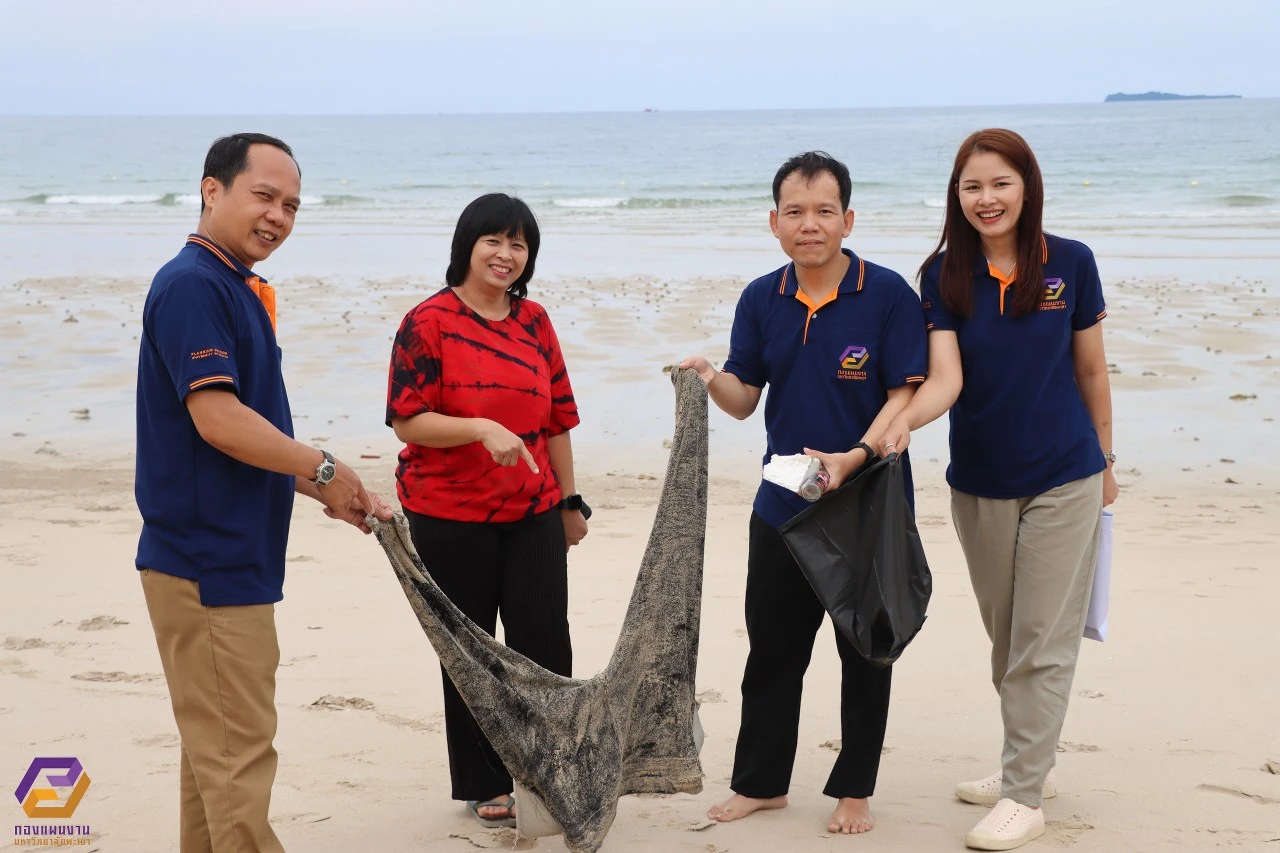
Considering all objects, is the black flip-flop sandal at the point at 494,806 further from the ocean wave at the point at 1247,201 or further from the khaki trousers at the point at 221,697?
the ocean wave at the point at 1247,201

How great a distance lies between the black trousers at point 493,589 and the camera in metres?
3.62

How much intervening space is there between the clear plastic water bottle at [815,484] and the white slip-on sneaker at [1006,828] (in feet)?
3.78

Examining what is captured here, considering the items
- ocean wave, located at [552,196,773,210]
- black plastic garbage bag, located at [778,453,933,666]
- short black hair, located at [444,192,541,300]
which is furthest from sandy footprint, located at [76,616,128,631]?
ocean wave, located at [552,196,773,210]

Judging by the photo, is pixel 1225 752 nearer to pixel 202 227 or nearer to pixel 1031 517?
pixel 1031 517

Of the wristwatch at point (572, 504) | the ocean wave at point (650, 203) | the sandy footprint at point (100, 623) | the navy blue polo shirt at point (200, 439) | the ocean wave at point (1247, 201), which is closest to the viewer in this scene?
the navy blue polo shirt at point (200, 439)

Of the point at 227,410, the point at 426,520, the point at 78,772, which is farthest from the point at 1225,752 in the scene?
the point at 78,772

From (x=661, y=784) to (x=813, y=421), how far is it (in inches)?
46.2

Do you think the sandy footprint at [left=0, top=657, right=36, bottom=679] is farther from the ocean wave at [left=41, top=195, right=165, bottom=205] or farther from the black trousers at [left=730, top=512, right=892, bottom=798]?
the ocean wave at [left=41, top=195, right=165, bottom=205]

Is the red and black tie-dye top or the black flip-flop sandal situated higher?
the red and black tie-dye top

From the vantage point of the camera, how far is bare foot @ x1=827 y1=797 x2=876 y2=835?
3703 millimetres

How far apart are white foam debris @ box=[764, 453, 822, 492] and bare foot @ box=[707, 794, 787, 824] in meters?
1.09

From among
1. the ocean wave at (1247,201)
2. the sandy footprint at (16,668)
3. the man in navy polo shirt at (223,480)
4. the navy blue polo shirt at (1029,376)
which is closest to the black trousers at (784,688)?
the navy blue polo shirt at (1029,376)

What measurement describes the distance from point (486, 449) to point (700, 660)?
200cm

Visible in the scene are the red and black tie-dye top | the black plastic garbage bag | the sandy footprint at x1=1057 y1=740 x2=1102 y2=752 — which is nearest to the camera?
the black plastic garbage bag
